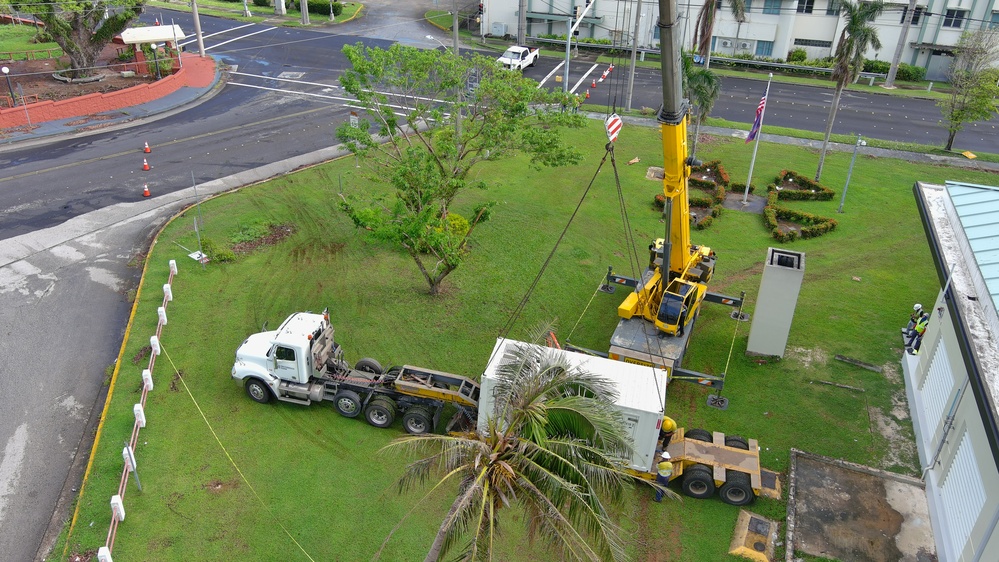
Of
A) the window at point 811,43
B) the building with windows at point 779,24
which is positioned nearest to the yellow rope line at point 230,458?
the building with windows at point 779,24

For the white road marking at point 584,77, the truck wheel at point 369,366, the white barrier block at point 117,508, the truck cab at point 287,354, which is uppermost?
the white road marking at point 584,77

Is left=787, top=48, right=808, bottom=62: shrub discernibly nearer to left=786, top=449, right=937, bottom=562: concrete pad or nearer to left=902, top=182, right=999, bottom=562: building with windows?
left=902, top=182, right=999, bottom=562: building with windows

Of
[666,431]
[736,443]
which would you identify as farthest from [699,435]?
[666,431]

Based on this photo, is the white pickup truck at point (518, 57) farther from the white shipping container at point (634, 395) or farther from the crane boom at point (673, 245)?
the white shipping container at point (634, 395)

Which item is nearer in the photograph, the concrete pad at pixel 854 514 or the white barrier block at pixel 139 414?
the concrete pad at pixel 854 514

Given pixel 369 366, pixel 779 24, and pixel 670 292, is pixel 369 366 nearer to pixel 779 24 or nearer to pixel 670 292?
pixel 670 292

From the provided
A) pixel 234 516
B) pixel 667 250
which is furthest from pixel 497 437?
pixel 667 250

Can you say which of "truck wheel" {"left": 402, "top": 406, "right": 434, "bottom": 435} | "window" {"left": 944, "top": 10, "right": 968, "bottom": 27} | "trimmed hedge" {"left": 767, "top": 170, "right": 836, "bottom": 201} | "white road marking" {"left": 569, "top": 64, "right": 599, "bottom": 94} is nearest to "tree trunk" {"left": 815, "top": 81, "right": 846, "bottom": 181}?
"trimmed hedge" {"left": 767, "top": 170, "right": 836, "bottom": 201}
